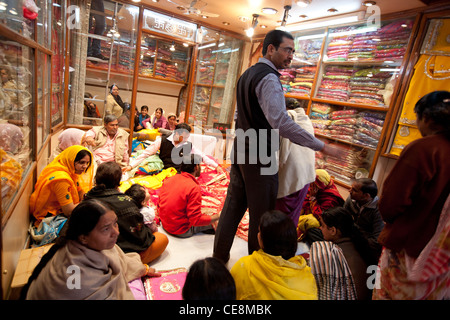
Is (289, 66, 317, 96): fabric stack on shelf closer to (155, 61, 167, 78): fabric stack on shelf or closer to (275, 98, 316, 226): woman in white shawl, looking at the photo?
(275, 98, 316, 226): woman in white shawl

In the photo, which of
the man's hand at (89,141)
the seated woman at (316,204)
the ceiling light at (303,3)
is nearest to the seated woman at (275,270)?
the seated woman at (316,204)

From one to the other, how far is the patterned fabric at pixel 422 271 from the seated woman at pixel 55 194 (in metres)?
1.92

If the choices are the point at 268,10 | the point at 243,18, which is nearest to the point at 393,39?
the point at 268,10

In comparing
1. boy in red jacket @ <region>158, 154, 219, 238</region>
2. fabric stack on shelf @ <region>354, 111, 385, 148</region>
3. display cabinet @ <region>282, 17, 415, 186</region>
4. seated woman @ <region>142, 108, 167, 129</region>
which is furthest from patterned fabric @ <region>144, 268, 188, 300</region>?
seated woman @ <region>142, 108, 167, 129</region>

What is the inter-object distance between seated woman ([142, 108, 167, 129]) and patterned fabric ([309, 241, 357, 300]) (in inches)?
160

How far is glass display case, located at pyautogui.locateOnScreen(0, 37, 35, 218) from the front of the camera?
50.0 inches

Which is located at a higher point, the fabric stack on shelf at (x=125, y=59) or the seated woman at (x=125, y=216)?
the fabric stack on shelf at (x=125, y=59)

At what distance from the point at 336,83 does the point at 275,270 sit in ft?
10.2

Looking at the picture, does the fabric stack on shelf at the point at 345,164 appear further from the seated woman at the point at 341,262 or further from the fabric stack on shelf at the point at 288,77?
the seated woman at the point at 341,262

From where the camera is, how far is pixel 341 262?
139 centimetres

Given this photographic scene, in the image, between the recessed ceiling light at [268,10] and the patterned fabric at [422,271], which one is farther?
the recessed ceiling light at [268,10]

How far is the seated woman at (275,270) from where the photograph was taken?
1.05 meters

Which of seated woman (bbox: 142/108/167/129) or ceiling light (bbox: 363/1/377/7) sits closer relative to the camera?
ceiling light (bbox: 363/1/377/7)
